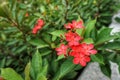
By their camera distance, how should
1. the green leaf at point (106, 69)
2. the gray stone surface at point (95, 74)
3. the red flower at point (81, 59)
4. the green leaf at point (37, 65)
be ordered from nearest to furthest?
the red flower at point (81, 59), the green leaf at point (37, 65), the green leaf at point (106, 69), the gray stone surface at point (95, 74)

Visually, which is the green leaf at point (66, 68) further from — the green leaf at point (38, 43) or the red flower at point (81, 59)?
the green leaf at point (38, 43)

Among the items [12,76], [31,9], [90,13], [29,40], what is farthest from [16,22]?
[90,13]

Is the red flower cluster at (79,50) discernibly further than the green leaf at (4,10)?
No

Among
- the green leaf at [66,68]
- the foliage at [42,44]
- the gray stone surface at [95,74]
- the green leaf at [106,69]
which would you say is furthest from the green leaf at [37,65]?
the gray stone surface at [95,74]

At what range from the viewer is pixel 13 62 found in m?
2.78

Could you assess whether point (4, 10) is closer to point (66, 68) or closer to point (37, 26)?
point (37, 26)

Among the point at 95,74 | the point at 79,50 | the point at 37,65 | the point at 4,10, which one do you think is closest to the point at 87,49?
Result: the point at 79,50

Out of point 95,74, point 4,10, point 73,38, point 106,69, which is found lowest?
point 95,74

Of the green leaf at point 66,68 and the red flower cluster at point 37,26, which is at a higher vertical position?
the red flower cluster at point 37,26

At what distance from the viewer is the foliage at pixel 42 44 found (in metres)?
1.99

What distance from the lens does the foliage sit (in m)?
1.99

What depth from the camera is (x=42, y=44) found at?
2.36 m

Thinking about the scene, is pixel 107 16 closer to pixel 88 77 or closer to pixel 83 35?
pixel 88 77

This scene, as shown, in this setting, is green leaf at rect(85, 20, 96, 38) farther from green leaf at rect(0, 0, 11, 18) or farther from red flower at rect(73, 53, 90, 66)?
green leaf at rect(0, 0, 11, 18)
